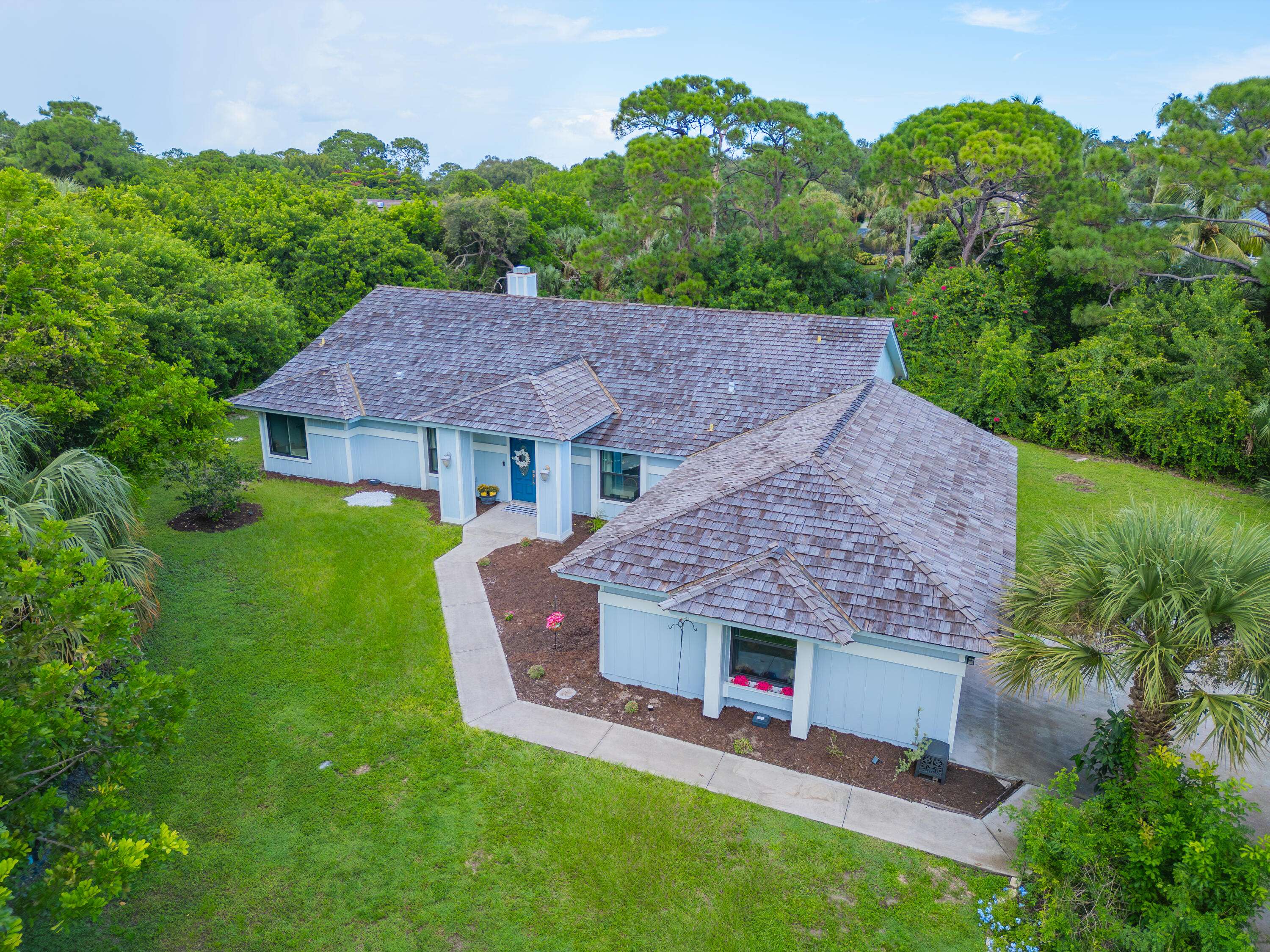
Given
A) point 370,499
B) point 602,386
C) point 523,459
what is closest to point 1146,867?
point 523,459

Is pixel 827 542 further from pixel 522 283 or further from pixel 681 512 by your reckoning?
pixel 522 283

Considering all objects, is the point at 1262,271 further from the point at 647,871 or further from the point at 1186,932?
the point at 647,871

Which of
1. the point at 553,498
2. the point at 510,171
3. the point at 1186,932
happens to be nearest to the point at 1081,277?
the point at 553,498

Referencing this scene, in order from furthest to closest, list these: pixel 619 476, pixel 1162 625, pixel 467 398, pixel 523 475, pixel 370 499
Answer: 1. pixel 370 499
2. pixel 523 475
3. pixel 467 398
4. pixel 619 476
5. pixel 1162 625

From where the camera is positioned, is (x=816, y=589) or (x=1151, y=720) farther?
(x=816, y=589)

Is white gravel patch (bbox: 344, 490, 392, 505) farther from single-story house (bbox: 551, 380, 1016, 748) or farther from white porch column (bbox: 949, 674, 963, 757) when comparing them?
white porch column (bbox: 949, 674, 963, 757)

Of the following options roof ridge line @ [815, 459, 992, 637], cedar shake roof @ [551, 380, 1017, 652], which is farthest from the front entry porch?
roof ridge line @ [815, 459, 992, 637]

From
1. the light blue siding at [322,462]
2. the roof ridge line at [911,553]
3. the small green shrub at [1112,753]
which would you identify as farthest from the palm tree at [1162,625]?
the light blue siding at [322,462]
